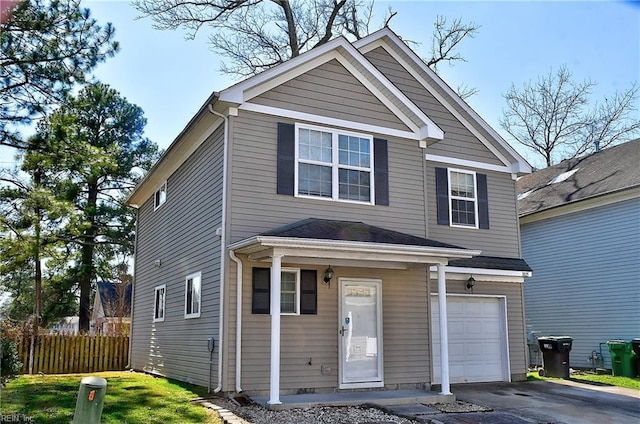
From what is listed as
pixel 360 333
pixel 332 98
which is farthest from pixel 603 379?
pixel 332 98

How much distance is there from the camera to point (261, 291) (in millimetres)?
9594

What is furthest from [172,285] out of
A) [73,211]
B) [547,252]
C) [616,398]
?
[547,252]

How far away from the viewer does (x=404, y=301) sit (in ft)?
36.0

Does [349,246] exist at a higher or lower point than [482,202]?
lower

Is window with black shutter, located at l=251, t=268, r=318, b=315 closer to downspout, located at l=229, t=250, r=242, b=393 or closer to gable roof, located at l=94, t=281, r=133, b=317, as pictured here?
downspout, located at l=229, t=250, r=242, b=393

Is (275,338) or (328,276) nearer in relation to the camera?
(275,338)

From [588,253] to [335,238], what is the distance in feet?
33.6

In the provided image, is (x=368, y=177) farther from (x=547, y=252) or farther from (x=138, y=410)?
(x=547, y=252)

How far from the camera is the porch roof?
8766 mm

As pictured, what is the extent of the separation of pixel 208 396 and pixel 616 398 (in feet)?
24.6

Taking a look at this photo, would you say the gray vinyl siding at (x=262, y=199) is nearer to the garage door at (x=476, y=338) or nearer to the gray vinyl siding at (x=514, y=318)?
the garage door at (x=476, y=338)

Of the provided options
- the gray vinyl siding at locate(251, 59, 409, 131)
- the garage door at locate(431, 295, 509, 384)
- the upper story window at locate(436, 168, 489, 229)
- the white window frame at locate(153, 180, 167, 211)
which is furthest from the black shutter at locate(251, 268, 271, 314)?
the white window frame at locate(153, 180, 167, 211)

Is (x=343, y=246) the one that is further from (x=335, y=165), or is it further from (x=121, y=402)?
(x=121, y=402)

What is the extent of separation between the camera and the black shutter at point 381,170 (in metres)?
11.0
